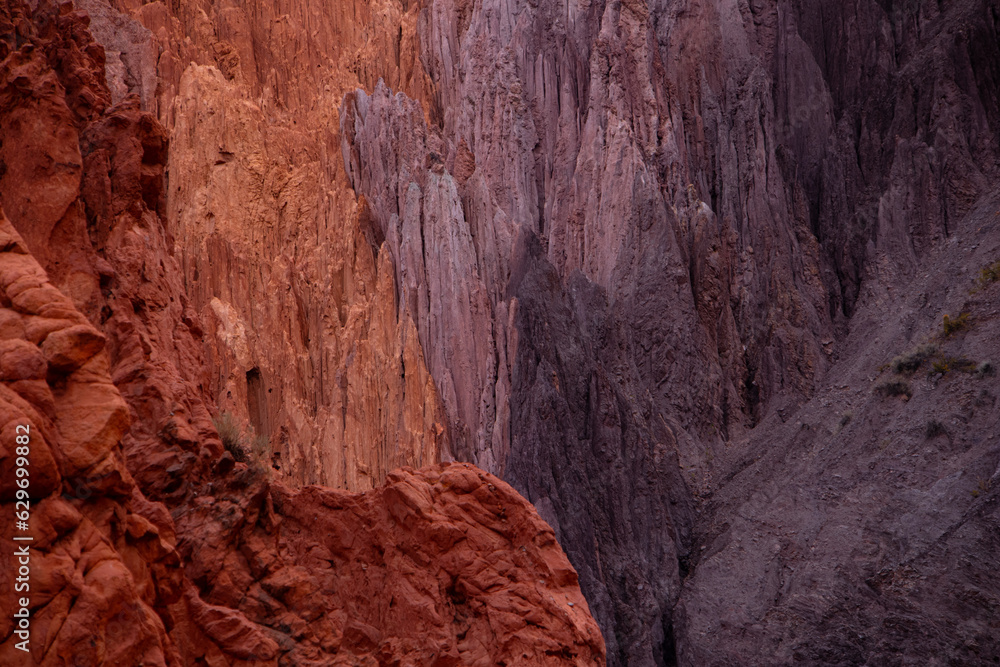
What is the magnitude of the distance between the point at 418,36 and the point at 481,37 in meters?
3.68

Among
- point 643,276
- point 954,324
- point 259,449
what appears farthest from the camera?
point 643,276

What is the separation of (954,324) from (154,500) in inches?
1012

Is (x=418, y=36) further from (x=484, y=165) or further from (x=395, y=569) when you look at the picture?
(x=395, y=569)

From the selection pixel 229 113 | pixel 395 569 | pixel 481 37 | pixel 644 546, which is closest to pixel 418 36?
pixel 481 37

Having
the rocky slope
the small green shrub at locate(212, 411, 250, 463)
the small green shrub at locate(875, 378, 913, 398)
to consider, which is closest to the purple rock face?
the small green shrub at locate(875, 378, 913, 398)

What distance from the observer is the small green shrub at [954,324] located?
83.8 ft

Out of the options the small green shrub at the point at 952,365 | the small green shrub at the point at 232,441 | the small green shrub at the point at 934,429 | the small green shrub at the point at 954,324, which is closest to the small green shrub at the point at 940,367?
the small green shrub at the point at 952,365

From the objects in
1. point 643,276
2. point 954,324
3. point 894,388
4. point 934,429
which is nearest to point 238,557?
point 934,429

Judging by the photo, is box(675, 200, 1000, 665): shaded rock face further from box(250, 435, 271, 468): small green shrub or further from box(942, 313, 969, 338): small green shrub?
box(250, 435, 271, 468): small green shrub

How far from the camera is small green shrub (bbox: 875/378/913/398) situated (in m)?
25.5

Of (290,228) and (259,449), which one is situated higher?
(290,228)

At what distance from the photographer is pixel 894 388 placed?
2578 centimetres

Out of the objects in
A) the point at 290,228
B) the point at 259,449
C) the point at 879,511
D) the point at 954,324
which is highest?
the point at 290,228

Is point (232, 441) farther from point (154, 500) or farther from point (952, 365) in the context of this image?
point (952, 365)
